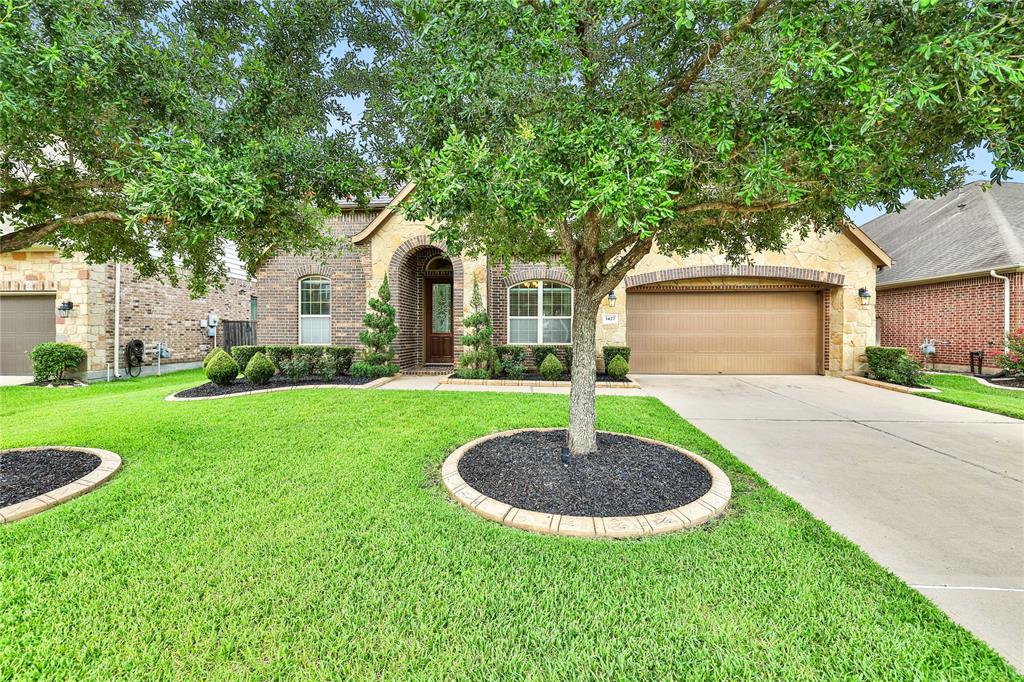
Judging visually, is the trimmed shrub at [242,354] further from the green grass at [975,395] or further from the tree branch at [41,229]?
the green grass at [975,395]

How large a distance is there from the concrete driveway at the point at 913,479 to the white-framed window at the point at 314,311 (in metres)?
8.85

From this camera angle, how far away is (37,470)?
3607mm

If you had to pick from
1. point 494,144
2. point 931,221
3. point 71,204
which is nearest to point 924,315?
point 931,221

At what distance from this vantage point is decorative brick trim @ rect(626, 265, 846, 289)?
399 inches

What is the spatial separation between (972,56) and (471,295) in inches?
348

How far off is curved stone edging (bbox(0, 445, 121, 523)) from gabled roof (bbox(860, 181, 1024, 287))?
16.2 metres

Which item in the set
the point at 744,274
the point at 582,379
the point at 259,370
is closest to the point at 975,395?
the point at 744,274

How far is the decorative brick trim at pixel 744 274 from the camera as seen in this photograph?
399 inches

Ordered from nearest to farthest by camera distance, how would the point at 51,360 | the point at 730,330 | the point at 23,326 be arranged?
the point at 51,360 → the point at 23,326 → the point at 730,330

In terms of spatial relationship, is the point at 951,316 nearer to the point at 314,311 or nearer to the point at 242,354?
the point at 314,311

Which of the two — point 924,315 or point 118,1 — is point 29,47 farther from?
point 924,315

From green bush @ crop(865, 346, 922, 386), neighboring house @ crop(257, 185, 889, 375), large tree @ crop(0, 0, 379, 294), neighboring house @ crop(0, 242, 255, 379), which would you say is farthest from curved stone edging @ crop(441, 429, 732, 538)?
neighboring house @ crop(0, 242, 255, 379)

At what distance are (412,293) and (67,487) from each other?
27.1ft

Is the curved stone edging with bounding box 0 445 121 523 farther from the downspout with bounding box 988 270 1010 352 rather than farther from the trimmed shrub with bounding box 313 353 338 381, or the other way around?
the downspout with bounding box 988 270 1010 352
